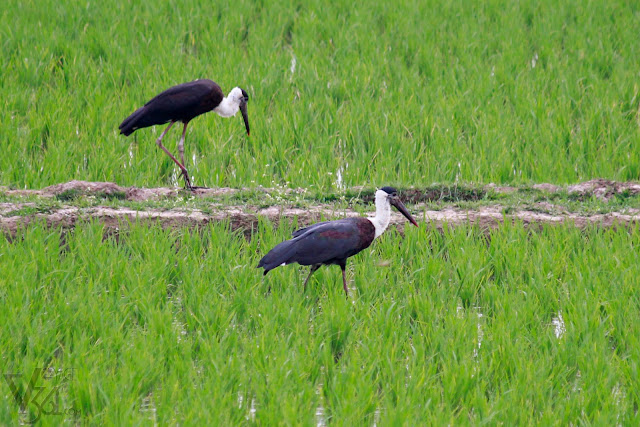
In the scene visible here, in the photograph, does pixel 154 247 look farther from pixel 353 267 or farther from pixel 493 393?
pixel 493 393

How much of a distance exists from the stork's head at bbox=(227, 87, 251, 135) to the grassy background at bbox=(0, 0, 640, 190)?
0.26m

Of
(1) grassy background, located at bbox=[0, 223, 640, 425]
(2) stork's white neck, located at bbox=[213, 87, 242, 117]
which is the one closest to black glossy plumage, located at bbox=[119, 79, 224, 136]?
(2) stork's white neck, located at bbox=[213, 87, 242, 117]

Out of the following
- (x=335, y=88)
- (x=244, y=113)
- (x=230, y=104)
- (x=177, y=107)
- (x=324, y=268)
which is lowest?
(x=324, y=268)

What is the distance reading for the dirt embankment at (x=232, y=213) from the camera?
205 inches

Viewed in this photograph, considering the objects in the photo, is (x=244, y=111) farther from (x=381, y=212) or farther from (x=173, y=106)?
(x=381, y=212)

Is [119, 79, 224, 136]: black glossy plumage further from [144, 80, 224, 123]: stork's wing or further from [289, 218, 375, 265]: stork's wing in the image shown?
[289, 218, 375, 265]: stork's wing

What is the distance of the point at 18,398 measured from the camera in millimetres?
3244

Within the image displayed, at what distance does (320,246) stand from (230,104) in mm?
2641

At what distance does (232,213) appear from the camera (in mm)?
5363

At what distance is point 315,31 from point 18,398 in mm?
6825

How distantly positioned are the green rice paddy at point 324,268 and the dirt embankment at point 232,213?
0.10 meters

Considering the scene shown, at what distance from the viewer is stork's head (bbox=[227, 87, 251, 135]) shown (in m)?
6.60
